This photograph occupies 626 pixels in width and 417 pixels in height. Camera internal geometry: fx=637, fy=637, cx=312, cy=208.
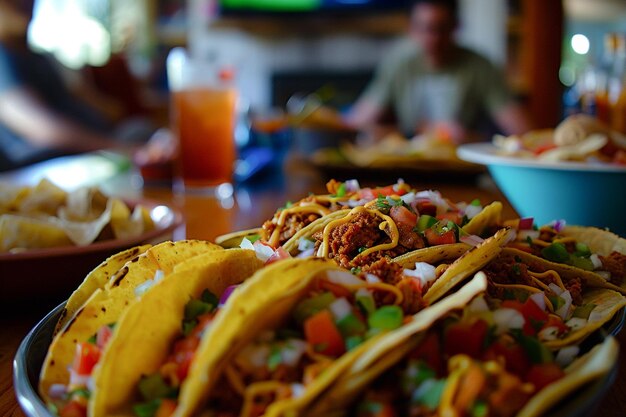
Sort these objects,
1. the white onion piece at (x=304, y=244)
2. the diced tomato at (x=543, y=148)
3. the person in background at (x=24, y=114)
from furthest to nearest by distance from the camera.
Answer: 1. the person in background at (x=24, y=114)
2. the diced tomato at (x=543, y=148)
3. the white onion piece at (x=304, y=244)

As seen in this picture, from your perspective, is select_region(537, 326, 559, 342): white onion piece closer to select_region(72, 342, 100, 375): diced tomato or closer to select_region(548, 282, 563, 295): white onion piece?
select_region(548, 282, 563, 295): white onion piece

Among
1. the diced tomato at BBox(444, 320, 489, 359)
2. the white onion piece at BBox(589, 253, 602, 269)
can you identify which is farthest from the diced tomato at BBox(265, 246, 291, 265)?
the white onion piece at BBox(589, 253, 602, 269)

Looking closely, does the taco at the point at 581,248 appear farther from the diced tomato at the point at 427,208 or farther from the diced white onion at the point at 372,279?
the diced white onion at the point at 372,279

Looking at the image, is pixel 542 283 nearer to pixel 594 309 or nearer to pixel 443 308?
pixel 594 309

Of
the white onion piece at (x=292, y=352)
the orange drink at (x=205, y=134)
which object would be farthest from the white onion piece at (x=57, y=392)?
the orange drink at (x=205, y=134)

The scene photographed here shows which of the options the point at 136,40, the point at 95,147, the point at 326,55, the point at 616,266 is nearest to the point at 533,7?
the point at 95,147

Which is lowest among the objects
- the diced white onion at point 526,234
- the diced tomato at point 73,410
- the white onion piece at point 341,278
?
the diced white onion at point 526,234
